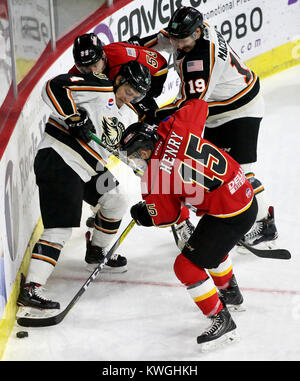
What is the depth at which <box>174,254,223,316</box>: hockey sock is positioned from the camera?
301 centimetres

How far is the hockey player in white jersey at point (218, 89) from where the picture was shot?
11.6ft

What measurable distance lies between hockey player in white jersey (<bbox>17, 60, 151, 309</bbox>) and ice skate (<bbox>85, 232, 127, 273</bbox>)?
0.34 metres

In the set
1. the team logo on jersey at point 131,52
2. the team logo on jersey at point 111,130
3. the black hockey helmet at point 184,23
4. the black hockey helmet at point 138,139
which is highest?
the black hockey helmet at point 184,23

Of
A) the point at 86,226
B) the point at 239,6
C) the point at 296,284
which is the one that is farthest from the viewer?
the point at 239,6

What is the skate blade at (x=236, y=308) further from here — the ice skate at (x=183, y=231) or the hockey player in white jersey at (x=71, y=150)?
the hockey player in white jersey at (x=71, y=150)

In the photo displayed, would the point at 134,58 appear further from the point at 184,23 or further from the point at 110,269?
the point at 110,269

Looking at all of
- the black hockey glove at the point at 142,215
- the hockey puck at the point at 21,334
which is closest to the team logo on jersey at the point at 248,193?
the black hockey glove at the point at 142,215

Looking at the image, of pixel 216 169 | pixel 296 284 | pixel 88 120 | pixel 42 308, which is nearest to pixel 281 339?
pixel 296 284

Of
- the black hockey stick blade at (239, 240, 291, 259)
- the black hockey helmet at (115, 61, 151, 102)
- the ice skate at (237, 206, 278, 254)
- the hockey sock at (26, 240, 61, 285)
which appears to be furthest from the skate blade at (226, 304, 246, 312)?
the black hockey helmet at (115, 61, 151, 102)

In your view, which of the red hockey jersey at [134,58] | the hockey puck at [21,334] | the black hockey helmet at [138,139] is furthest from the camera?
the red hockey jersey at [134,58]

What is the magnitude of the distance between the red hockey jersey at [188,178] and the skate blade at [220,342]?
0.53 metres

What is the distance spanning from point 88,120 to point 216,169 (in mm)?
739

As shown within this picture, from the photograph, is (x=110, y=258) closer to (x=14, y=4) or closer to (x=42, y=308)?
(x=42, y=308)

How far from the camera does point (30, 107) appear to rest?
3809 mm
